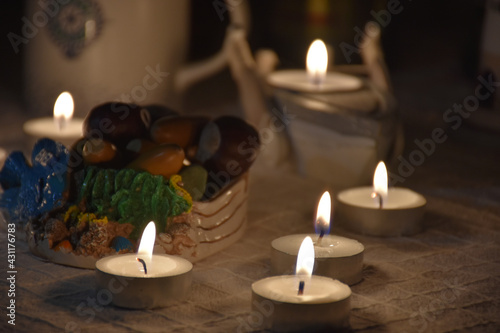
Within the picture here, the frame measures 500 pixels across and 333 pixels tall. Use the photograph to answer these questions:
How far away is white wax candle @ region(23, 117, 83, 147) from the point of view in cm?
169

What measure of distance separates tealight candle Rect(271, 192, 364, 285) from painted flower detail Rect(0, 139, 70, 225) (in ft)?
1.20

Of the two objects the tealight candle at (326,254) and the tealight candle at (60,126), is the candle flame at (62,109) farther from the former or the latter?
the tealight candle at (326,254)

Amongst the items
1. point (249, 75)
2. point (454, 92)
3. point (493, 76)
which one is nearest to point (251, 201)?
point (249, 75)

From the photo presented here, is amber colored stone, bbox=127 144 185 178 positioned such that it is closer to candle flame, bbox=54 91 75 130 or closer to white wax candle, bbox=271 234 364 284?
white wax candle, bbox=271 234 364 284

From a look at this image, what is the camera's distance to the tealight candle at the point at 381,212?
148cm

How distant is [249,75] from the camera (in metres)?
1.99

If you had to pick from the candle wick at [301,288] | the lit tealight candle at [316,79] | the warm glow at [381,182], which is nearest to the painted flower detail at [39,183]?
the candle wick at [301,288]

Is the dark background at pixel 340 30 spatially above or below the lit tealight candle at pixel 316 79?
above

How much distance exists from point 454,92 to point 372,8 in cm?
41

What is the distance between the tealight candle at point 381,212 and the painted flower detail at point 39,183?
540 mm

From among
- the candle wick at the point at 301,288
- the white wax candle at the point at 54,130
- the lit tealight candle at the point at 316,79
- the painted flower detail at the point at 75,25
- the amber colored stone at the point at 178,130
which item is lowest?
the candle wick at the point at 301,288

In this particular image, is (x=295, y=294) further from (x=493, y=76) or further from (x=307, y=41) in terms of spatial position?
(x=307, y=41)

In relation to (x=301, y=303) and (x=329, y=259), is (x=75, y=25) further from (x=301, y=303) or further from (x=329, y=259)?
(x=301, y=303)

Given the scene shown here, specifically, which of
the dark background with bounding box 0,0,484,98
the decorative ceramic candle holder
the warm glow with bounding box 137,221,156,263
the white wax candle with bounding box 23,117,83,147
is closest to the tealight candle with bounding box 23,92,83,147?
the white wax candle with bounding box 23,117,83,147
